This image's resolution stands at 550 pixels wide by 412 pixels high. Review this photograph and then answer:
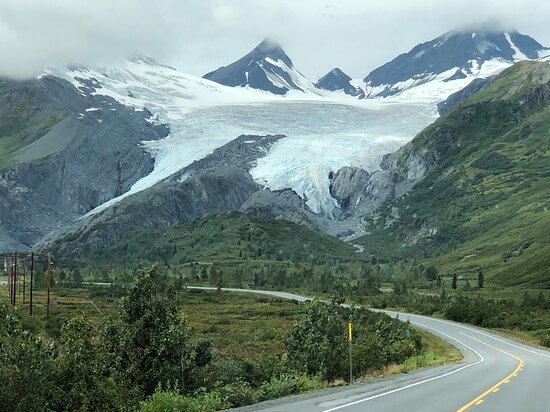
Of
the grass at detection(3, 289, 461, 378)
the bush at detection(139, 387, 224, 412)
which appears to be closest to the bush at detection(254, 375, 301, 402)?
the grass at detection(3, 289, 461, 378)

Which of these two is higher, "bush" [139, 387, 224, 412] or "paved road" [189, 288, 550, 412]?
"bush" [139, 387, 224, 412]

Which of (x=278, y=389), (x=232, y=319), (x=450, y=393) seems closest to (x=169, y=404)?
(x=278, y=389)

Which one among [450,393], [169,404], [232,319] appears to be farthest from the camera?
[232,319]

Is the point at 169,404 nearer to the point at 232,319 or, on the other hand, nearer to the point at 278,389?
the point at 278,389

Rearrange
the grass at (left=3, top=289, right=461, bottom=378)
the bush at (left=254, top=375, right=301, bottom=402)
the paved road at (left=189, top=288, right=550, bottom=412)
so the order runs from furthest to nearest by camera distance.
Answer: the grass at (left=3, top=289, right=461, bottom=378)
the bush at (left=254, top=375, right=301, bottom=402)
the paved road at (left=189, top=288, right=550, bottom=412)

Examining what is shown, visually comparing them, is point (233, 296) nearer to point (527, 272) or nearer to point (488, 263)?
point (527, 272)

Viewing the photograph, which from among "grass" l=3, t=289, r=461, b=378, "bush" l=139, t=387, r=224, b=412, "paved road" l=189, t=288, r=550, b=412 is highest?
"bush" l=139, t=387, r=224, b=412

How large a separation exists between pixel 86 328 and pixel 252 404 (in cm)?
648

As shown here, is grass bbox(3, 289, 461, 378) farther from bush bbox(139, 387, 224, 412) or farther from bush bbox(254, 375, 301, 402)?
bush bbox(139, 387, 224, 412)

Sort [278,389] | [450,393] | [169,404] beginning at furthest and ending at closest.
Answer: [278,389] < [450,393] < [169,404]

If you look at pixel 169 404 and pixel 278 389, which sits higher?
pixel 169 404

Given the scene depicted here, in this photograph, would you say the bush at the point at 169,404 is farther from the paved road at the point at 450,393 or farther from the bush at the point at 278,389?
the bush at the point at 278,389

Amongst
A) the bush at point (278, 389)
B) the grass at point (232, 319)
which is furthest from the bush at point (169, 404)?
the grass at point (232, 319)

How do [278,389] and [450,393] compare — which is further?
[278,389]
